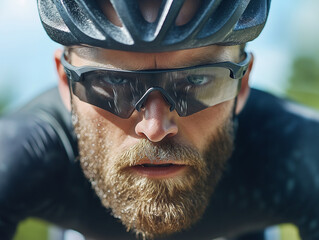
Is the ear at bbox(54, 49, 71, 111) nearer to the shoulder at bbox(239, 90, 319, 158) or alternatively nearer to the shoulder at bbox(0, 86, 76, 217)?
the shoulder at bbox(0, 86, 76, 217)

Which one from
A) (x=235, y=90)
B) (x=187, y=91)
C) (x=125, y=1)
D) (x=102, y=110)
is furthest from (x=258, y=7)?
(x=102, y=110)

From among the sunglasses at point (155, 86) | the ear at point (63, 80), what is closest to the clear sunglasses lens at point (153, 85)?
the sunglasses at point (155, 86)

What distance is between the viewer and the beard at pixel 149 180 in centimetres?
157

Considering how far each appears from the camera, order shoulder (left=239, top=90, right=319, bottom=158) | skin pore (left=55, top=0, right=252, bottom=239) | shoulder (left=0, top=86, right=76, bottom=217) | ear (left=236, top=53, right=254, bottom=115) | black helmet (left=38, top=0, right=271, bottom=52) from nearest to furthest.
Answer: black helmet (left=38, top=0, right=271, bottom=52) < skin pore (left=55, top=0, right=252, bottom=239) < shoulder (left=0, top=86, right=76, bottom=217) < ear (left=236, top=53, right=254, bottom=115) < shoulder (left=239, top=90, right=319, bottom=158)

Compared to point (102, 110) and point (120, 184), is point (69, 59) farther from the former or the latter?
point (120, 184)

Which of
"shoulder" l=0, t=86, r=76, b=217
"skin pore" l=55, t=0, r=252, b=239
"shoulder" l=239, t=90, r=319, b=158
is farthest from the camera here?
"shoulder" l=239, t=90, r=319, b=158

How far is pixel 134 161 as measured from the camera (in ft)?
5.14

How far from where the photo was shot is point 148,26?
144cm

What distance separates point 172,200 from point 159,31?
1.80 feet

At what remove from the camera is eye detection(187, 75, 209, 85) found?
156 centimetres

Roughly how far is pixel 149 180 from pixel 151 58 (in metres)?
0.39

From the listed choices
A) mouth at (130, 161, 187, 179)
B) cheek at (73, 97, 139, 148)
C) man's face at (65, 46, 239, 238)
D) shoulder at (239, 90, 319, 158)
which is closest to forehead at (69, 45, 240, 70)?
man's face at (65, 46, 239, 238)

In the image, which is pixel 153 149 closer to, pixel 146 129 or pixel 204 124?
pixel 146 129

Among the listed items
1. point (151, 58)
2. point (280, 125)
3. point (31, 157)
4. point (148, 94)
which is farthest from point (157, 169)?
point (280, 125)
